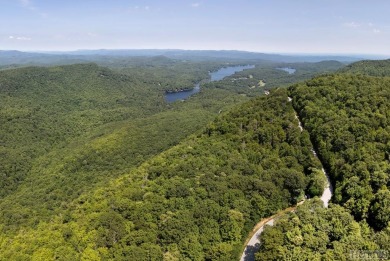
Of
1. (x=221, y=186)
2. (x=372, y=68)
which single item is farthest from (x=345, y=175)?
(x=372, y=68)

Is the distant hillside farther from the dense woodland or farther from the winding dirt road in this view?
the winding dirt road

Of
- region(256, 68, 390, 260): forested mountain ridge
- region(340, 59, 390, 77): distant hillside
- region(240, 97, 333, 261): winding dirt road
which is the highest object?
region(340, 59, 390, 77): distant hillside

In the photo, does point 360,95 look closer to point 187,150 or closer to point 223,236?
point 187,150

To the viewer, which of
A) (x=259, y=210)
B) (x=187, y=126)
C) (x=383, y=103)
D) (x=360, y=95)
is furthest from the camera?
(x=187, y=126)

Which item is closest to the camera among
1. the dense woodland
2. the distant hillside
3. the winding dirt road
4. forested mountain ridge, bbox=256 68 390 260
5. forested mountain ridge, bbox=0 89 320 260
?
forested mountain ridge, bbox=256 68 390 260

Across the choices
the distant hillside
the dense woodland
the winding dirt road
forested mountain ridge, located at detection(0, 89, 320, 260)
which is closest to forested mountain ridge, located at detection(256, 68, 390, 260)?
the dense woodland

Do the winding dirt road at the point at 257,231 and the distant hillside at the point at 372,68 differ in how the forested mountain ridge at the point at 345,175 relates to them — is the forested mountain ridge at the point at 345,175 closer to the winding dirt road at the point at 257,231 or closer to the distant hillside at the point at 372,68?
the winding dirt road at the point at 257,231

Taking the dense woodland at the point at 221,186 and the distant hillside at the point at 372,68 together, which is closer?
the dense woodland at the point at 221,186

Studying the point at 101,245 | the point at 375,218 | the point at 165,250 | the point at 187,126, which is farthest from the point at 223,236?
the point at 187,126

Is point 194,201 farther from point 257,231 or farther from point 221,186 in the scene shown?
point 257,231

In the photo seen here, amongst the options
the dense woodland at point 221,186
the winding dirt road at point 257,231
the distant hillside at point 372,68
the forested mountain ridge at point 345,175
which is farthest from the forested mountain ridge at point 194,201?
the distant hillside at point 372,68

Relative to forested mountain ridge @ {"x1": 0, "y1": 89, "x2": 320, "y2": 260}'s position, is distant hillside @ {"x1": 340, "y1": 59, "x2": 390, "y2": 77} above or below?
above
